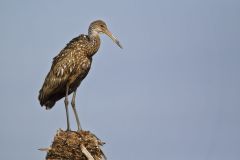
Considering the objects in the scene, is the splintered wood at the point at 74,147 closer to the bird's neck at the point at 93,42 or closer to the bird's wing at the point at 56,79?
the bird's wing at the point at 56,79

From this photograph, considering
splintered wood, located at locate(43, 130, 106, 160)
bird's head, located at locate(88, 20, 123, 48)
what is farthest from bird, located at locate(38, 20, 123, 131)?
splintered wood, located at locate(43, 130, 106, 160)

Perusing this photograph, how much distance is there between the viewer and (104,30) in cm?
1466

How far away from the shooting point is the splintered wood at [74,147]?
11297 millimetres

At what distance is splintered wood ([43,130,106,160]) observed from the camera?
11.3m

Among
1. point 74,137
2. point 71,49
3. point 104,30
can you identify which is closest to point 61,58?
point 71,49

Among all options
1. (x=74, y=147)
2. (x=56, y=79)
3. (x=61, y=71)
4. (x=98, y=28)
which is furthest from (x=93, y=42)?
(x=74, y=147)

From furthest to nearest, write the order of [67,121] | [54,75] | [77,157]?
1. [54,75]
2. [67,121]
3. [77,157]

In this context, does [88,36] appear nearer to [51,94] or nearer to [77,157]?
[51,94]

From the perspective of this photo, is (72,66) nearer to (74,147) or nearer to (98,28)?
(98,28)

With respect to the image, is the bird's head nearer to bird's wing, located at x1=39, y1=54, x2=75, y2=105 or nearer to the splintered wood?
bird's wing, located at x1=39, y1=54, x2=75, y2=105

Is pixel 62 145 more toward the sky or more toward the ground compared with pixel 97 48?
more toward the ground

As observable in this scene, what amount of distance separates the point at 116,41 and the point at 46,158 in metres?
4.19

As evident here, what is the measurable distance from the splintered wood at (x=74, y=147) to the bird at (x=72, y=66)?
236cm

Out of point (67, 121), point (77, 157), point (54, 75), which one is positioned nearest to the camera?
point (77, 157)
